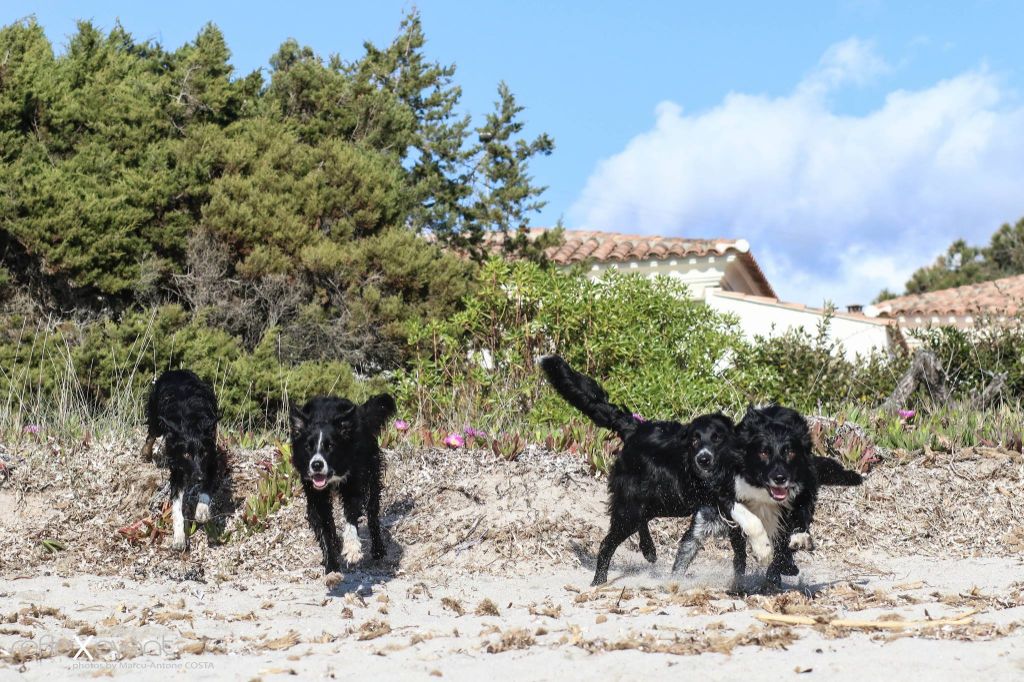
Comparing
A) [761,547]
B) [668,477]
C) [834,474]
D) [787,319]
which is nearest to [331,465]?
[668,477]

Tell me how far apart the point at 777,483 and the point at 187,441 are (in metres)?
4.32

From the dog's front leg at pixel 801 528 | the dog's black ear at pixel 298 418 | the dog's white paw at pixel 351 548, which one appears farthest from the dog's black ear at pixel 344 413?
the dog's front leg at pixel 801 528

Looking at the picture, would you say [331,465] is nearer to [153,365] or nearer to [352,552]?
[352,552]

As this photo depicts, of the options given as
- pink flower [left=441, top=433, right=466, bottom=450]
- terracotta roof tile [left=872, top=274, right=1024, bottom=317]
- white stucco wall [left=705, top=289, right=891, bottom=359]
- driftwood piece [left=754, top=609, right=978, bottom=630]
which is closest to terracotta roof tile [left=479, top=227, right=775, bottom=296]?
white stucco wall [left=705, top=289, right=891, bottom=359]

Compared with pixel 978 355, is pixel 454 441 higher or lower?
lower

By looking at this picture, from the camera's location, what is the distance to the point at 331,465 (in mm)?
7449

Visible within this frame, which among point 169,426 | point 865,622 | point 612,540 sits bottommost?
point 865,622

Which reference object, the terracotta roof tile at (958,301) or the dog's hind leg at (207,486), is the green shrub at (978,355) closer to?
the dog's hind leg at (207,486)

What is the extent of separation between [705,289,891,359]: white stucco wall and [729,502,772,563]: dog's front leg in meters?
14.0

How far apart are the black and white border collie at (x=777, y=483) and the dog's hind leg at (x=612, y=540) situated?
54 centimetres

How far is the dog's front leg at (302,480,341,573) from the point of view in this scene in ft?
24.7

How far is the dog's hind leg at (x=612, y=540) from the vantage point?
24.6 ft

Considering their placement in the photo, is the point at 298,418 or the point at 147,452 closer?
the point at 298,418

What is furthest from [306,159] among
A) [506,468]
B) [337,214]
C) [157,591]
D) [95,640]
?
[95,640]
